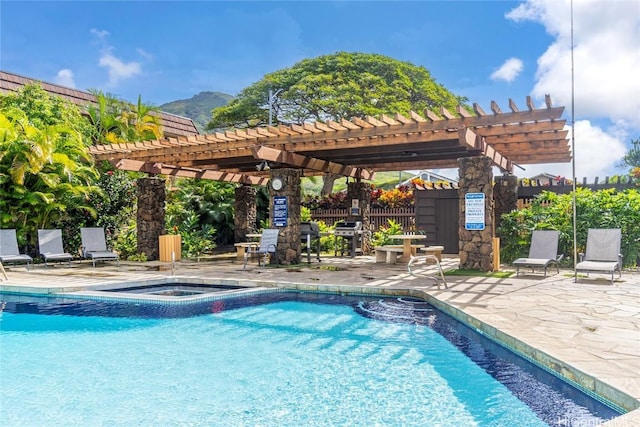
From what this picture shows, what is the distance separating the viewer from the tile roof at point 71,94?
19.7m

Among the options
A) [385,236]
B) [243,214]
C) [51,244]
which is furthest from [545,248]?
[51,244]

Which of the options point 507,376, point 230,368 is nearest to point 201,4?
point 230,368

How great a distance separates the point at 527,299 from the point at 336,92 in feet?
75.3

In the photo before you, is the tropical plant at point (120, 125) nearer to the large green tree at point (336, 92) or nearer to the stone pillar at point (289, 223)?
the stone pillar at point (289, 223)

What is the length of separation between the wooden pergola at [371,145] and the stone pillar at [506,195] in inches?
13.3

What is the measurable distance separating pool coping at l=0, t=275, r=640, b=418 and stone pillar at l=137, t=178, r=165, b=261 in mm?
5199

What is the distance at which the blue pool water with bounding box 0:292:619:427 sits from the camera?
363cm

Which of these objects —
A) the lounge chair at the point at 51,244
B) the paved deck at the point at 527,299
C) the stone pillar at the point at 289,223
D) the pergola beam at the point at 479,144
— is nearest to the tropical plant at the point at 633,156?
the pergola beam at the point at 479,144

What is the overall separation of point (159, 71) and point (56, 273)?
40.9m

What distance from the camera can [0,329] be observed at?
650cm

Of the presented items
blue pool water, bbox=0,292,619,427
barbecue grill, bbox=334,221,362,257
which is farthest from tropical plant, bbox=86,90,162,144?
blue pool water, bbox=0,292,619,427

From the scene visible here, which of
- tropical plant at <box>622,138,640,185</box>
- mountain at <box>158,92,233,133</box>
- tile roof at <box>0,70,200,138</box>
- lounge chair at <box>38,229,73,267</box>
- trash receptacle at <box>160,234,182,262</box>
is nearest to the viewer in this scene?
lounge chair at <box>38,229,73,267</box>

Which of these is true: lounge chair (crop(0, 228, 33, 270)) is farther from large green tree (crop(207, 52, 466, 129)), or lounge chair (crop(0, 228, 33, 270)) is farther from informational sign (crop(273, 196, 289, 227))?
large green tree (crop(207, 52, 466, 129))

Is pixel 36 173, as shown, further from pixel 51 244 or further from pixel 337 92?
pixel 337 92
